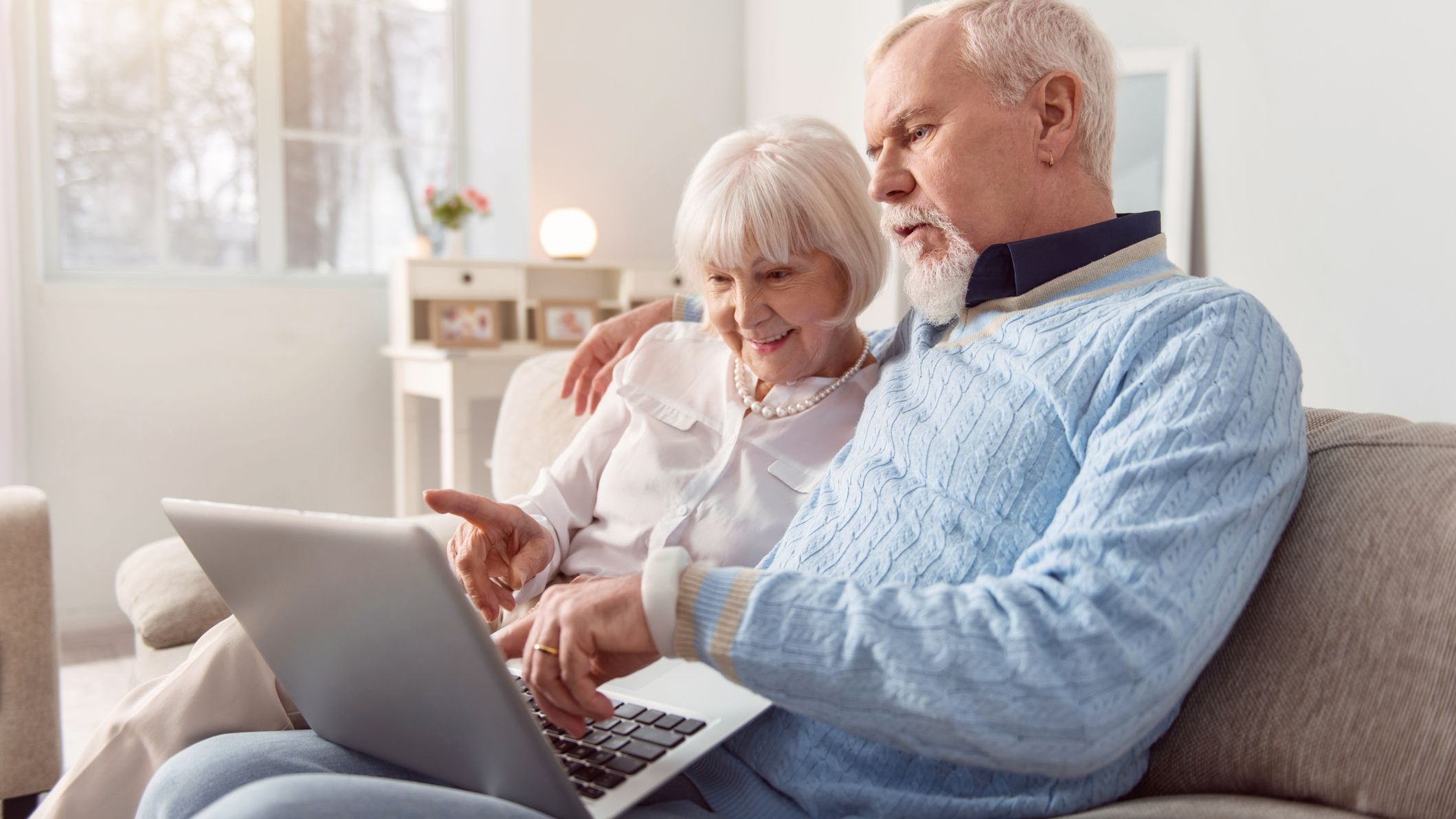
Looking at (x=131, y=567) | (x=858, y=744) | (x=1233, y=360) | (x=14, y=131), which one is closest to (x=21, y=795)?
(x=131, y=567)

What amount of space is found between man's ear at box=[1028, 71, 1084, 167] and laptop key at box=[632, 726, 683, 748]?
71 cm

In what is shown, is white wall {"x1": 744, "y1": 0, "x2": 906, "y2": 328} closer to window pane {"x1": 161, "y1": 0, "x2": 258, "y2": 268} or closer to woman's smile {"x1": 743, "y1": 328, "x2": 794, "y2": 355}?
window pane {"x1": 161, "y1": 0, "x2": 258, "y2": 268}

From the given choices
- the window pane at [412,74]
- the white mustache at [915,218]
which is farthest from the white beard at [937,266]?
the window pane at [412,74]

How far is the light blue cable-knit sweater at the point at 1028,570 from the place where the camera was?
0.75 metres

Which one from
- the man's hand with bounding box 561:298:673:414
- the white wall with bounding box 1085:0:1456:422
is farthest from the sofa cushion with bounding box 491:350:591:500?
the white wall with bounding box 1085:0:1456:422

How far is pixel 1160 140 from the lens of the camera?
109 inches

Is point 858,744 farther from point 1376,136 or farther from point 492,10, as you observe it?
point 492,10

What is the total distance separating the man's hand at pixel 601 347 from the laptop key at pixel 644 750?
831 mm

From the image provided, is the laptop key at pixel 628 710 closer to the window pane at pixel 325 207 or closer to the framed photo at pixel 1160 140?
the framed photo at pixel 1160 140

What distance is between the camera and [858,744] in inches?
37.4

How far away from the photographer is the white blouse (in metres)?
1.33

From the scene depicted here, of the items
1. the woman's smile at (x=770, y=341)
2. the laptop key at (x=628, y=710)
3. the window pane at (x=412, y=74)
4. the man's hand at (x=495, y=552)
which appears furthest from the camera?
the window pane at (x=412, y=74)

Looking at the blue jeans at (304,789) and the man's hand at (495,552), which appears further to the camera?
the man's hand at (495,552)

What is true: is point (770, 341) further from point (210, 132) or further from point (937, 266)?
point (210, 132)
